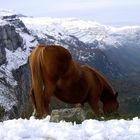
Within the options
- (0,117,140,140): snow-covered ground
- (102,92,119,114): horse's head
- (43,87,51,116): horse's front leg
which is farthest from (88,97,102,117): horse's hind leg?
(0,117,140,140): snow-covered ground

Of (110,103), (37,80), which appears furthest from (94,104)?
(37,80)

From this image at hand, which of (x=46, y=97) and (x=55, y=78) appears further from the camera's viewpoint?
(x=46, y=97)

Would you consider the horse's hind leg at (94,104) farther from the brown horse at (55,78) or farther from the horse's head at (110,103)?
the horse's head at (110,103)

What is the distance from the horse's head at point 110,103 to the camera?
1919 cm

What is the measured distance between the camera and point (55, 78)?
16.3 meters

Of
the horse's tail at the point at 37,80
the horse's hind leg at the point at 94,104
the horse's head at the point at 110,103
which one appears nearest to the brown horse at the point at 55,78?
the horse's tail at the point at 37,80

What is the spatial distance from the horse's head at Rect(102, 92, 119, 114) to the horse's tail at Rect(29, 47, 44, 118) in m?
3.81

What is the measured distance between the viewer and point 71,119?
13047 millimetres

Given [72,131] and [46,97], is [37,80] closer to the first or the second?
[46,97]

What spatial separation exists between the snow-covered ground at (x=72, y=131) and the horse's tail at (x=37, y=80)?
13.9 feet

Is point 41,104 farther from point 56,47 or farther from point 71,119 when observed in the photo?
point 71,119

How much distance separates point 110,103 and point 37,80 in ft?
14.5

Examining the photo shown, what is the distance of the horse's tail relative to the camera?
52.4 ft

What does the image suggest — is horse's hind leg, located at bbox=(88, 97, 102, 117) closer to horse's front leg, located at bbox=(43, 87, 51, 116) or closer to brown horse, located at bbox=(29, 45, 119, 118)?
brown horse, located at bbox=(29, 45, 119, 118)
